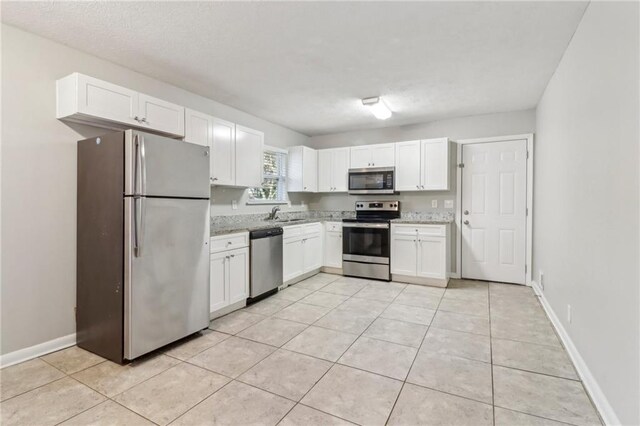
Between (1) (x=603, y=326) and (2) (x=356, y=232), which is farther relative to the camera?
A: (2) (x=356, y=232)

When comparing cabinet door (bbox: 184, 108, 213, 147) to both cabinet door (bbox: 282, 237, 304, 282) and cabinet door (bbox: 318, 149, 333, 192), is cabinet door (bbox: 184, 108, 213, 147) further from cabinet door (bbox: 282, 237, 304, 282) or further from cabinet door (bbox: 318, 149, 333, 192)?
cabinet door (bbox: 318, 149, 333, 192)

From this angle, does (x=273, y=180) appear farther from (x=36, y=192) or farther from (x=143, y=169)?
(x=36, y=192)

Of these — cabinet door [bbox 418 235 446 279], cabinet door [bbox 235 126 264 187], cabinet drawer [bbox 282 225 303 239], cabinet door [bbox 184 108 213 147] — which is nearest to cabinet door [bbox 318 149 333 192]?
cabinet drawer [bbox 282 225 303 239]

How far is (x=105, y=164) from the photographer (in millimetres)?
2412

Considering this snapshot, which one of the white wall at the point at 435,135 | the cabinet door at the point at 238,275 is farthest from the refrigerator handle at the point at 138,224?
the white wall at the point at 435,135

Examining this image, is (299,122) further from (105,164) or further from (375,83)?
(105,164)

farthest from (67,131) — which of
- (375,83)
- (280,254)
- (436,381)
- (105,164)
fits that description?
(436,381)

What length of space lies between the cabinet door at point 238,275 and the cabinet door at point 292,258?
727 millimetres

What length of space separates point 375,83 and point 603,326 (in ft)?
9.08

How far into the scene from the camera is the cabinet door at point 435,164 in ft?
14.8

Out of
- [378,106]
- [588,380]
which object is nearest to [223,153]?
[378,106]

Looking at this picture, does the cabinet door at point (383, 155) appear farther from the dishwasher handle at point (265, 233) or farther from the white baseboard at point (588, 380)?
the white baseboard at point (588, 380)

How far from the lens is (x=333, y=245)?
5.09 meters

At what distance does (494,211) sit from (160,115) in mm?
4419
